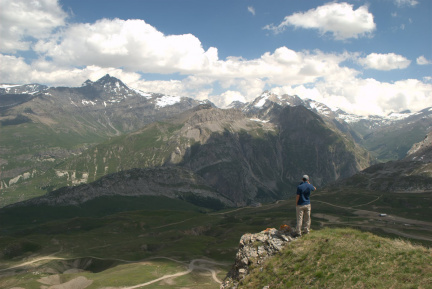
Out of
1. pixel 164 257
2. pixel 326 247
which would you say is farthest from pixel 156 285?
pixel 326 247

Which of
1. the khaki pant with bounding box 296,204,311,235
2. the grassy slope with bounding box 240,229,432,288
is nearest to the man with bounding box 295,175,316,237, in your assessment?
the khaki pant with bounding box 296,204,311,235

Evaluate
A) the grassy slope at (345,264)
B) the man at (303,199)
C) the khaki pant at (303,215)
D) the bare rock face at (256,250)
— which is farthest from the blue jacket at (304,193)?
the bare rock face at (256,250)

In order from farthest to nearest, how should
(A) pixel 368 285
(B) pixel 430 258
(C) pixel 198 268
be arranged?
(C) pixel 198 268 → (B) pixel 430 258 → (A) pixel 368 285

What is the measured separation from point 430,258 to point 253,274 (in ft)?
56.4

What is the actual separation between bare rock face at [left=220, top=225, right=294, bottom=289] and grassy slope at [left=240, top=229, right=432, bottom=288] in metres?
1.38

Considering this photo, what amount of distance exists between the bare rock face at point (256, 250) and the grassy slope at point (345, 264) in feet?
4.51

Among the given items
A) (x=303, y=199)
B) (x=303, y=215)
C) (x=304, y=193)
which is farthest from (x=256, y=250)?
(x=304, y=193)

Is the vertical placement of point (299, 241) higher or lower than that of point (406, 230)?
higher

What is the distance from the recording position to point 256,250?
3734 cm

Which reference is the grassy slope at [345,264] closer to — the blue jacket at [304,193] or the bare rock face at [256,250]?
the bare rock face at [256,250]

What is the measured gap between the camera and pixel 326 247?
105 ft

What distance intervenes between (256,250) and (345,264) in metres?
11.5

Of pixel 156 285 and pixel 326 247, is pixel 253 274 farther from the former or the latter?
pixel 156 285

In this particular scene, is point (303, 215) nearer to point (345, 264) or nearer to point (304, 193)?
point (304, 193)
